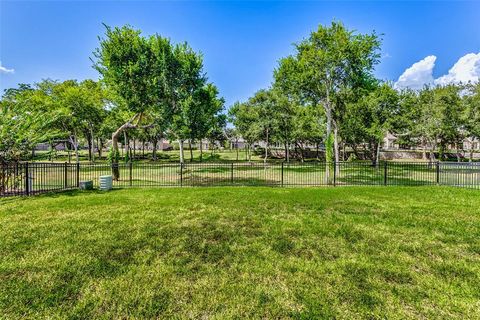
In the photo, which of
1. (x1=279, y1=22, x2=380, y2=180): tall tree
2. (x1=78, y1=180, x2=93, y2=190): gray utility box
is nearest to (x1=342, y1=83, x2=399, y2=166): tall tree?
(x1=279, y1=22, x2=380, y2=180): tall tree

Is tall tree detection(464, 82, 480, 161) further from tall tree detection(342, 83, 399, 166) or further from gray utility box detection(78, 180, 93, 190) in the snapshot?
gray utility box detection(78, 180, 93, 190)

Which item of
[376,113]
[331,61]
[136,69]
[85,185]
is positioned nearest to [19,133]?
[85,185]

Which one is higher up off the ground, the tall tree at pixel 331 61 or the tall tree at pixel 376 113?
the tall tree at pixel 331 61

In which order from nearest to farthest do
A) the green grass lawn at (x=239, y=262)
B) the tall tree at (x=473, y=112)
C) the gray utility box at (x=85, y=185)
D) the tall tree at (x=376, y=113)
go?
the green grass lawn at (x=239, y=262) → the gray utility box at (x=85, y=185) → the tall tree at (x=376, y=113) → the tall tree at (x=473, y=112)

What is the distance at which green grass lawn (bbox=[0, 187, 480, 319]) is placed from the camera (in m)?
2.61

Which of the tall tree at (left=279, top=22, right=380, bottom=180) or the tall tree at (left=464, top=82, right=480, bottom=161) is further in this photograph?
the tall tree at (left=464, top=82, right=480, bottom=161)

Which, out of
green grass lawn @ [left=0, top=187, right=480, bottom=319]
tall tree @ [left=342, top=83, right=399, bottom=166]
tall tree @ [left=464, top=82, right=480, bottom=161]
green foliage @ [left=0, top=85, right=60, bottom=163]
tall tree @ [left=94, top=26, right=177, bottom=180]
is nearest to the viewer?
green grass lawn @ [left=0, top=187, right=480, bottom=319]

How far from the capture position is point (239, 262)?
141 inches

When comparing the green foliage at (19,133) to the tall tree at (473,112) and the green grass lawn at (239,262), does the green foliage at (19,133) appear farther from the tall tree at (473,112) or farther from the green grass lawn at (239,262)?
→ the tall tree at (473,112)

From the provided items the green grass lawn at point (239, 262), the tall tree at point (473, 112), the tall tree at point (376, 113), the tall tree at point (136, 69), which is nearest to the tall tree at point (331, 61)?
the tall tree at point (376, 113)

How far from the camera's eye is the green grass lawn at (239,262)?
2.61 meters

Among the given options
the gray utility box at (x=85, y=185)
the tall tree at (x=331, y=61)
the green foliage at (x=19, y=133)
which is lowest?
the gray utility box at (x=85, y=185)

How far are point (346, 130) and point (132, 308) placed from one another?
2250 cm

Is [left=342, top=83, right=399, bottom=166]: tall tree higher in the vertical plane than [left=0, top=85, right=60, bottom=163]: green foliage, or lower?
higher
